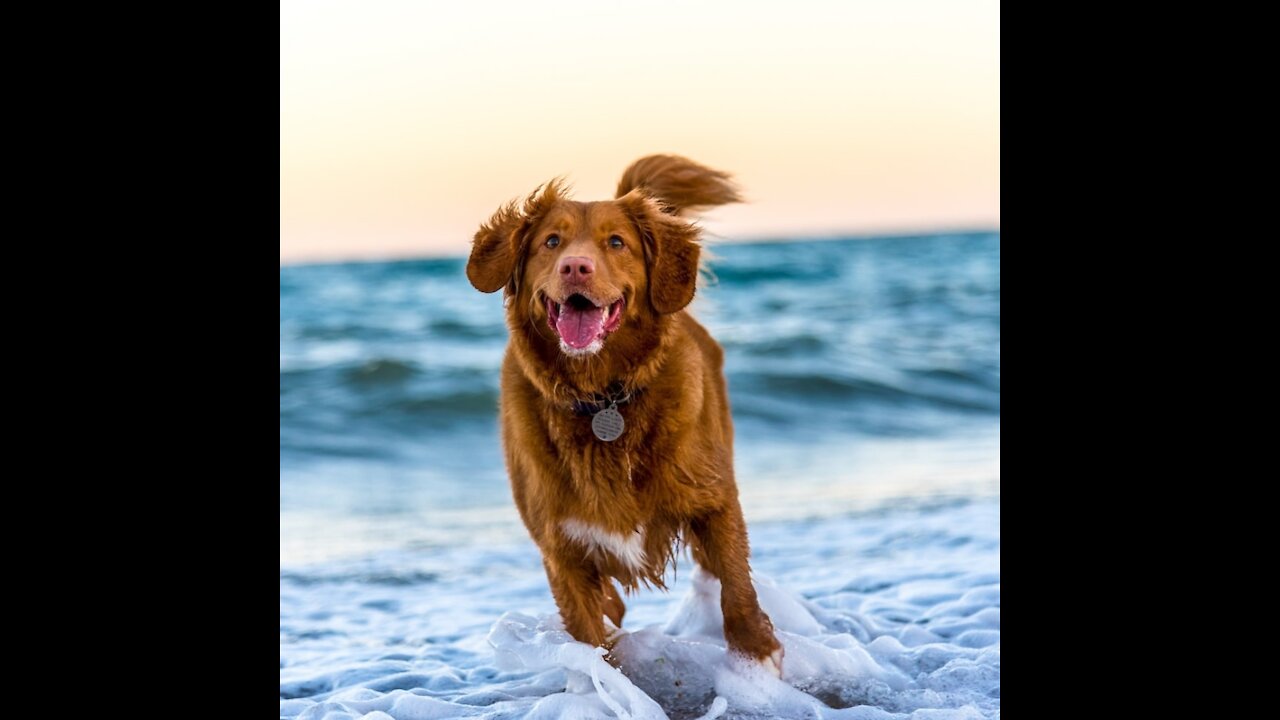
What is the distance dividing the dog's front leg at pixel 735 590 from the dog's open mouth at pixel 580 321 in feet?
2.71

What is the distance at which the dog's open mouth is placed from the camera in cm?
379

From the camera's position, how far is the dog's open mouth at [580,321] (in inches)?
149

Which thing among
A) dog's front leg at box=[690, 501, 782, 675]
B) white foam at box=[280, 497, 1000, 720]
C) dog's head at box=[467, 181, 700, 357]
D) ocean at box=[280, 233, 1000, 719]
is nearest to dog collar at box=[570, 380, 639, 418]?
dog's head at box=[467, 181, 700, 357]

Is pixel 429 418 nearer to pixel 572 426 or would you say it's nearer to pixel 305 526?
pixel 305 526

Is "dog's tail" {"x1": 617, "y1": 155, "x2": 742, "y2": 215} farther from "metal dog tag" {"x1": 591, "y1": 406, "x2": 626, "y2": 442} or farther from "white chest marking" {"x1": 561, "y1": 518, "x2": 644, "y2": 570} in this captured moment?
"white chest marking" {"x1": 561, "y1": 518, "x2": 644, "y2": 570}

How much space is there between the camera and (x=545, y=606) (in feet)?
19.5

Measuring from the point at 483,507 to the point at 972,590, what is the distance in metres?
4.00

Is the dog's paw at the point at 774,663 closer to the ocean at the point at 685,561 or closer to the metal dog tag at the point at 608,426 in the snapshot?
the ocean at the point at 685,561

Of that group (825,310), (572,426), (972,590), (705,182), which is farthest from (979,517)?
(825,310)

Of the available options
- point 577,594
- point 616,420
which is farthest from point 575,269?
point 577,594

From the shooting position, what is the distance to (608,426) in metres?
4.04

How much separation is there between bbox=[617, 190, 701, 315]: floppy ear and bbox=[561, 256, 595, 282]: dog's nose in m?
0.37

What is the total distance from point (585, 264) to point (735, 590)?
1.30 metres
